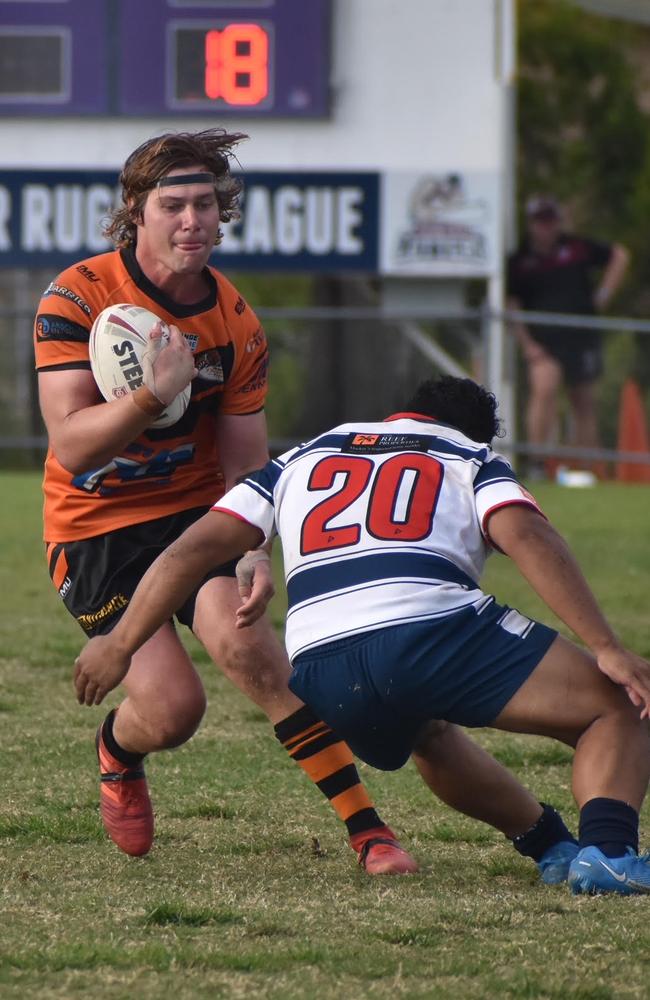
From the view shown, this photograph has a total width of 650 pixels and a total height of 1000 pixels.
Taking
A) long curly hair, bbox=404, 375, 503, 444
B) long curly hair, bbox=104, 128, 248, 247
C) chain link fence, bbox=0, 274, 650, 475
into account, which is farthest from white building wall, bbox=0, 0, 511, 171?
long curly hair, bbox=404, 375, 503, 444

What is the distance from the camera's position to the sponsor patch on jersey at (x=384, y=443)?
4445mm

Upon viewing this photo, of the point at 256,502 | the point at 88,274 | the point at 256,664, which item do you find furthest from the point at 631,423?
the point at 256,502

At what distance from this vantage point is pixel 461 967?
3680 mm

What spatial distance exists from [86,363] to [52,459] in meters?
0.40

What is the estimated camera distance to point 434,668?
4.24 m

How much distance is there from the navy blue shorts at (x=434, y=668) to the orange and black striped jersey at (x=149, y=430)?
1.03 m

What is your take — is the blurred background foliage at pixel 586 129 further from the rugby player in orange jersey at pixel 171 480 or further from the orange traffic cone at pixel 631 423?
the rugby player in orange jersey at pixel 171 480

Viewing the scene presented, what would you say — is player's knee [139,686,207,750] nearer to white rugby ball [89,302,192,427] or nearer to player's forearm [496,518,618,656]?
white rugby ball [89,302,192,427]

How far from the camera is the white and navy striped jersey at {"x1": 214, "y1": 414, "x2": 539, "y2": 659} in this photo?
4.30 metres

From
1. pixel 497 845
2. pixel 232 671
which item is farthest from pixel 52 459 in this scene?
pixel 497 845

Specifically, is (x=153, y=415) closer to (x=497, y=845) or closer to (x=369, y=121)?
(x=497, y=845)

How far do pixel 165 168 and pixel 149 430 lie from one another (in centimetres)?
71

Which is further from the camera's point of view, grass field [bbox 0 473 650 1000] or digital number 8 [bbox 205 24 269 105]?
digital number 8 [bbox 205 24 269 105]

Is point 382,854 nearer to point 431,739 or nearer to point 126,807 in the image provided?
point 431,739
